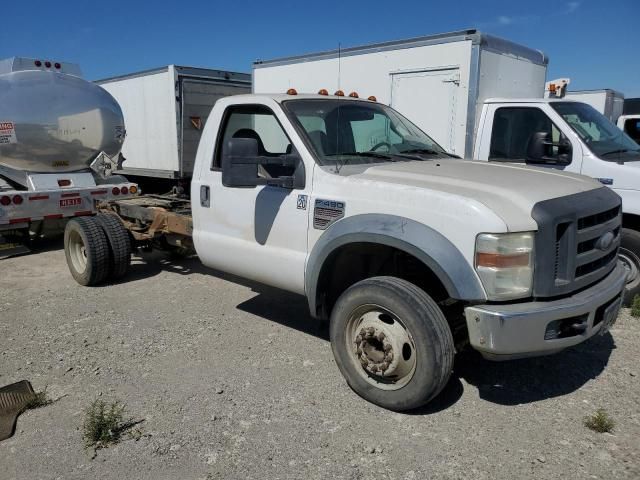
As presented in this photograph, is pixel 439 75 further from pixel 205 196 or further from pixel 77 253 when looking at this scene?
pixel 77 253

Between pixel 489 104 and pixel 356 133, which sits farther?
pixel 489 104

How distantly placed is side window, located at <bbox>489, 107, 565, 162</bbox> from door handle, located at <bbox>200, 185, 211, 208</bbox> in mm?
3304

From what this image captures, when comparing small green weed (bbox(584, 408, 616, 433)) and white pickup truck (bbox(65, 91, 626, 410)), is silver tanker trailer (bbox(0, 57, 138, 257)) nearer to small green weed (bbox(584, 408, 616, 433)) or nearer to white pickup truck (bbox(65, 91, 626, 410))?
white pickup truck (bbox(65, 91, 626, 410))

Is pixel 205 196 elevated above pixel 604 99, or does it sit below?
below

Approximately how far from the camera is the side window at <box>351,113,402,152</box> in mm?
4477

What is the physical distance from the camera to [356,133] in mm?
4535

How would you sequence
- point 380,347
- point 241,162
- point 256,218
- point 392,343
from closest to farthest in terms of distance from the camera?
point 392,343 → point 380,347 → point 241,162 → point 256,218

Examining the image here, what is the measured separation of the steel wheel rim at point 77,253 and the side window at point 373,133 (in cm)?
387

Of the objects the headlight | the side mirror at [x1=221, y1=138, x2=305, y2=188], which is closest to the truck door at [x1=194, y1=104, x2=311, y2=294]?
the side mirror at [x1=221, y1=138, x2=305, y2=188]

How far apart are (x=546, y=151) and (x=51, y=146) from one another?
6658 millimetres

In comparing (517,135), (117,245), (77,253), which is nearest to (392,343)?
(517,135)

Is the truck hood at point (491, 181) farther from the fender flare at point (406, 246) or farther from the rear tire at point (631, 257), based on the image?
the rear tire at point (631, 257)

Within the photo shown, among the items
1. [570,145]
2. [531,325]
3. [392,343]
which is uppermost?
[570,145]

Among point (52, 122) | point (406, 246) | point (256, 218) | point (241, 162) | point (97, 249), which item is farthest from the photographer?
point (52, 122)
